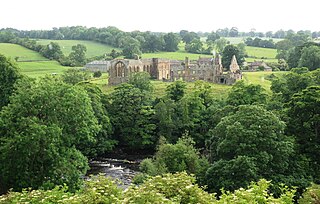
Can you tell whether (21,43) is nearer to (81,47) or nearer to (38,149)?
(81,47)

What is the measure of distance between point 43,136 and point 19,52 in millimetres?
107965

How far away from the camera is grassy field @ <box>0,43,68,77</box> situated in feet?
342

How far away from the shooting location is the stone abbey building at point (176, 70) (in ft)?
323

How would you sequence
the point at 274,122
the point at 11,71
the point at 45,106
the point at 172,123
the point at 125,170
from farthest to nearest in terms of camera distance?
the point at 172,123
the point at 125,170
the point at 11,71
the point at 274,122
the point at 45,106

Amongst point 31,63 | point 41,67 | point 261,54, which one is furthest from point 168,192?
point 261,54

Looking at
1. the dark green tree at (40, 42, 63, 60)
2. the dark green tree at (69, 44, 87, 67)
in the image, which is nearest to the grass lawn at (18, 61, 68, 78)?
the dark green tree at (40, 42, 63, 60)

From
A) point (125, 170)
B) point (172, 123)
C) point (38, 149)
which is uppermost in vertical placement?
point (38, 149)

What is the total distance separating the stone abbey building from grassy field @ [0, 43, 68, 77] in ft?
56.4

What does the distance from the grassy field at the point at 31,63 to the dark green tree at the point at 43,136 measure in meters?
65.3

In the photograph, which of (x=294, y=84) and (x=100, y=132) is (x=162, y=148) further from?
(x=294, y=84)

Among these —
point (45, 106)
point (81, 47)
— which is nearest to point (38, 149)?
point (45, 106)

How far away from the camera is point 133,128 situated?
63469 mm

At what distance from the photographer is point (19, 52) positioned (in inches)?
5143

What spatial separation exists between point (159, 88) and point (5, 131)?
183 feet
